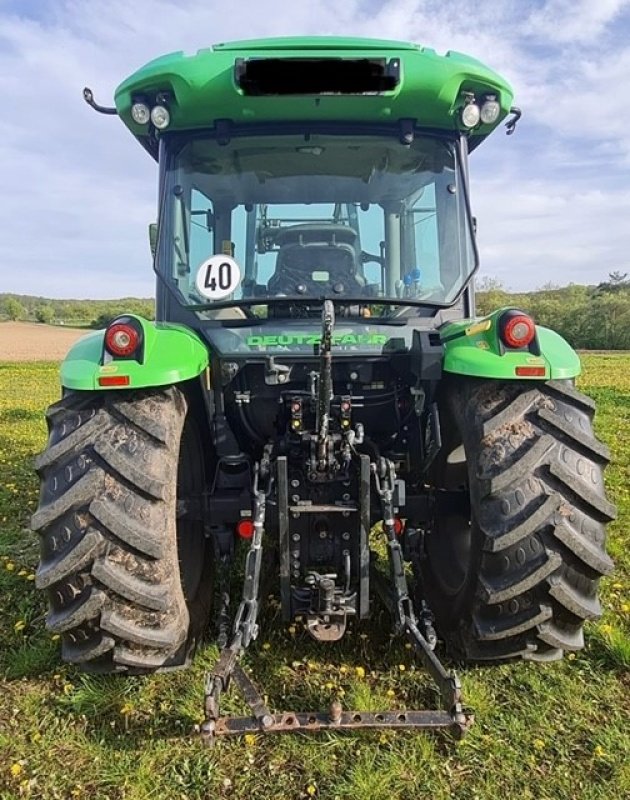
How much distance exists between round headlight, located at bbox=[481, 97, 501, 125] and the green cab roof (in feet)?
0.13

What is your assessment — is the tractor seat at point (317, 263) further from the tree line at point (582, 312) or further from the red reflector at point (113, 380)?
the tree line at point (582, 312)

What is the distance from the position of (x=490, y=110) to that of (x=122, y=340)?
194 centimetres

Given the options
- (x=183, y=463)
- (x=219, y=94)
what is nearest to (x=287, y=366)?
(x=183, y=463)

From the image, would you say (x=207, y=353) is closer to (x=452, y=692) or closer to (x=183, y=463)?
(x=183, y=463)

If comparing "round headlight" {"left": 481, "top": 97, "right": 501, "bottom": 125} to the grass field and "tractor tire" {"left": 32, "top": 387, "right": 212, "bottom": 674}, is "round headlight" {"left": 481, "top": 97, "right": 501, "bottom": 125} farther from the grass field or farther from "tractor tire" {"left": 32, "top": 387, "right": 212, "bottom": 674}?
the grass field

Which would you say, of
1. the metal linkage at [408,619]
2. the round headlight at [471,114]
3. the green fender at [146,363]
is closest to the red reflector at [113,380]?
the green fender at [146,363]

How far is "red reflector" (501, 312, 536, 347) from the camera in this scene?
268cm

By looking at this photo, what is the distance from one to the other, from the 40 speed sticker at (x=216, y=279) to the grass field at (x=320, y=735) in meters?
1.69

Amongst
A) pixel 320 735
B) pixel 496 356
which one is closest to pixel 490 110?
pixel 496 356

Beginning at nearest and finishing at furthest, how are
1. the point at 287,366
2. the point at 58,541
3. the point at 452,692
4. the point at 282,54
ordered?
the point at 452,692, the point at 58,541, the point at 282,54, the point at 287,366

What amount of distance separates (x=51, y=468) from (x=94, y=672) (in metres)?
0.83

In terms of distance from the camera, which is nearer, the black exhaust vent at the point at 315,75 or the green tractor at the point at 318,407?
the green tractor at the point at 318,407

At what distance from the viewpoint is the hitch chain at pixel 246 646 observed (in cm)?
227

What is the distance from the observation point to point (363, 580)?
2.91 m
